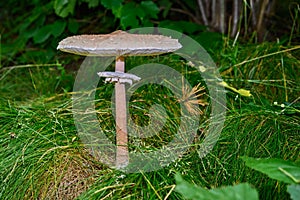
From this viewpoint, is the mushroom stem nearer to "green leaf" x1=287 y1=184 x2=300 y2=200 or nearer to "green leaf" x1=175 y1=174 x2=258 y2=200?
"green leaf" x1=175 y1=174 x2=258 y2=200

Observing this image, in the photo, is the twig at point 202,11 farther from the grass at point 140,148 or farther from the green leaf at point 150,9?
the grass at point 140,148

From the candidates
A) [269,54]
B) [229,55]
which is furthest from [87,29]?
[269,54]

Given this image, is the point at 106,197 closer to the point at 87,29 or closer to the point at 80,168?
the point at 80,168

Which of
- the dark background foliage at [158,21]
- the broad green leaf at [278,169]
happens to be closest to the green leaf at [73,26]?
the dark background foliage at [158,21]

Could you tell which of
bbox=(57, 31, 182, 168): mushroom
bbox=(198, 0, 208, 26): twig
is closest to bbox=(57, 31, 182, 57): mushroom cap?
bbox=(57, 31, 182, 168): mushroom

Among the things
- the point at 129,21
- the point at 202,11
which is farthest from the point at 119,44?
the point at 202,11

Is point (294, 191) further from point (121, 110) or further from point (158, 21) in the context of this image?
point (158, 21)
